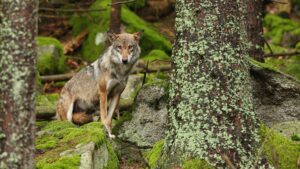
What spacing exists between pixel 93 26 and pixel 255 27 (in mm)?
10172

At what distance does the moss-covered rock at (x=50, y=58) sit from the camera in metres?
17.1

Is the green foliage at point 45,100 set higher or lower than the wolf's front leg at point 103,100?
lower

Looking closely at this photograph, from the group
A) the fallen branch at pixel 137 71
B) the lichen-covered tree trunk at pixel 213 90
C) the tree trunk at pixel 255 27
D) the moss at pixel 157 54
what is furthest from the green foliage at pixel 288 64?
the lichen-covered tree trunk at pixel 213 90

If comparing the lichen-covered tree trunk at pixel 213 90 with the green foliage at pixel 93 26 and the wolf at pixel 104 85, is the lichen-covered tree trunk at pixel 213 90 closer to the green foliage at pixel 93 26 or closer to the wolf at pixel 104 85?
the wolf at pixel 104 85

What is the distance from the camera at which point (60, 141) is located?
25.4ft

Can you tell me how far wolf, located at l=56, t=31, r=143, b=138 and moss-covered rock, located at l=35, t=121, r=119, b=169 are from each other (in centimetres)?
158

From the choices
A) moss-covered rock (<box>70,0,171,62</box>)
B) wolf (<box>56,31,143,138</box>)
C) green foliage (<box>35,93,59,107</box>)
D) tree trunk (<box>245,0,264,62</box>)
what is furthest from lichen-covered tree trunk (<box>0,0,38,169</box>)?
moss-covered rock (<box>70,0,171,62</box>)

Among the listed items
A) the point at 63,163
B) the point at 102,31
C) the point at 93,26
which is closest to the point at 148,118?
the point at 63,163

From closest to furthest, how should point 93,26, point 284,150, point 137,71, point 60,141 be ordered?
1. point 284,150
2. point 60,141
3. point 137,71
4. point 93,26

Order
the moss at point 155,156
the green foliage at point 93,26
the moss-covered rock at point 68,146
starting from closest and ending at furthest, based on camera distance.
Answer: the moss-covered rock at point 68,146
the moss at point 155,156
the green foliage at point 93,26

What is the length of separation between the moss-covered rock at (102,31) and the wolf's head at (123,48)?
8445mm

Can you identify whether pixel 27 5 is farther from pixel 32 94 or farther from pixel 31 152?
pixel 31 152

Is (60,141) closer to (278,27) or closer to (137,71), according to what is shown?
(137,71)

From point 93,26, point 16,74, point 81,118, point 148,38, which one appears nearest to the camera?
point 16,74
